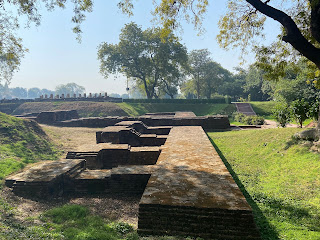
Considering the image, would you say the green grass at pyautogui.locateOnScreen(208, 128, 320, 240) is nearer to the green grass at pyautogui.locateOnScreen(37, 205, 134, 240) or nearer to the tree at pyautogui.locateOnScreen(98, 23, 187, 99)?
the green grass at pyautogui.locateOnScreen(37, 205, 134, 240)

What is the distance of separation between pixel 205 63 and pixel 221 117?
33562mm

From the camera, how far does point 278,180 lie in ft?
16.8

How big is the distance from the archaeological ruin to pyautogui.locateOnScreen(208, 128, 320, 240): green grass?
0.81 meters

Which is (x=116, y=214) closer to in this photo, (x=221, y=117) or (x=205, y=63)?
(x=221, y=117)

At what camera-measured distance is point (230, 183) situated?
130 inches

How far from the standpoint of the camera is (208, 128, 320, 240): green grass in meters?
3.23

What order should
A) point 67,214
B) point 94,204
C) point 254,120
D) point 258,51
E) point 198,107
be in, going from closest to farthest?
point 67,214 < point 94,204 < point 258,51 < point 254,120 < point 198,107

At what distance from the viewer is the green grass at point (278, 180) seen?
3228 mm

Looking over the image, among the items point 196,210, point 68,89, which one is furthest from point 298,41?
point 68,89

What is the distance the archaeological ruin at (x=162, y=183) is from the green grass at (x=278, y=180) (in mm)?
813

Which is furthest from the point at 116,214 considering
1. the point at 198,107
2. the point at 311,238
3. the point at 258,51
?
the point at 198,107

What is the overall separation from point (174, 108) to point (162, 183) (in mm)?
25099

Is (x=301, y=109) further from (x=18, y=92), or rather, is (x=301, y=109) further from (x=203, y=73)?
(x=18, y=92)

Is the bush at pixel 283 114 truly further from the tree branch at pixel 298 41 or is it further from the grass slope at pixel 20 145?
the grass slope at pixel 20 145
